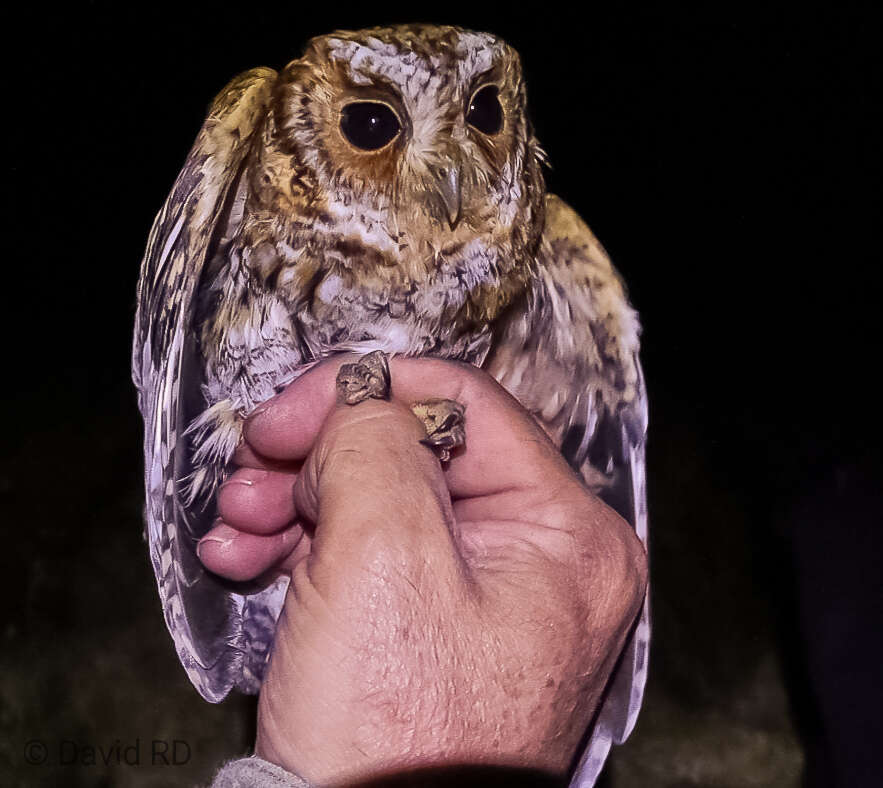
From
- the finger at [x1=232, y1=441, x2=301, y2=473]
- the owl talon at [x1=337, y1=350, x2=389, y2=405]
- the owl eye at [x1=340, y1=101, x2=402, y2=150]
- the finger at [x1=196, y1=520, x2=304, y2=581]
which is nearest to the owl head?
the owl eye at [x1=340, y1=101, x2=402, y2=150]

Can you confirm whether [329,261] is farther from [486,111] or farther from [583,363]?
[583,363]

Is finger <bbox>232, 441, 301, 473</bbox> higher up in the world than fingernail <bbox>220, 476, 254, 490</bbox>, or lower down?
higher up

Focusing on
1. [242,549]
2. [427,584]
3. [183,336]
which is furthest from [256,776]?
[183,336]

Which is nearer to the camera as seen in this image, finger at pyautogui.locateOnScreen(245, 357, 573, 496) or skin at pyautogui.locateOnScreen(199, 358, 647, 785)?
skin at pyautogui.locateOnScreen(199, 358, 647, 785)

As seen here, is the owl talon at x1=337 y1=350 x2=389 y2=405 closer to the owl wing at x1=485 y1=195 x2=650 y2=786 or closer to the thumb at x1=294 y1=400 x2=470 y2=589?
the thumb at x1=294 y1=400 x2=470 y2=589

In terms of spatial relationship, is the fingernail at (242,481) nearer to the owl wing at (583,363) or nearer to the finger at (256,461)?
the finger at (256,461)

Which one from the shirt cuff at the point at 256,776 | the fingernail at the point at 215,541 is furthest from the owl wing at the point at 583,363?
the shirt cuff at the point at 256,776
